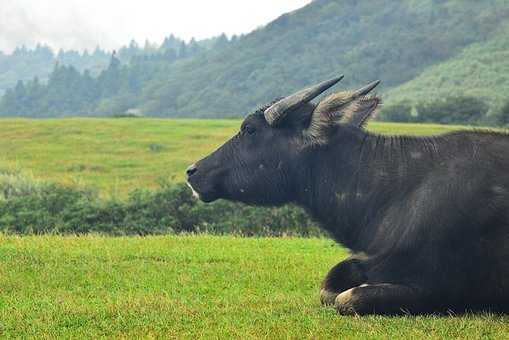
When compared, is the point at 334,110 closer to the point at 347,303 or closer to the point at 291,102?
the point at 291,102

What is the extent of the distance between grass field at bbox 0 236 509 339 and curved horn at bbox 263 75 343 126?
2.19 m

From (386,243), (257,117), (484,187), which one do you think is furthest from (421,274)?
(257,117)

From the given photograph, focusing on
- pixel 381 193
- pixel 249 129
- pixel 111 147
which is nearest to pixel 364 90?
pixel 381 193

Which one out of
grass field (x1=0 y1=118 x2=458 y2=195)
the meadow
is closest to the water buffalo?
the meadow

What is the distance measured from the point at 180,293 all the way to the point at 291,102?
2.90 meters

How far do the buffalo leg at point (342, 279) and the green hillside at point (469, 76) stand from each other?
119800mm

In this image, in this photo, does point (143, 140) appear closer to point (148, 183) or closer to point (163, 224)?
point (148, 183)

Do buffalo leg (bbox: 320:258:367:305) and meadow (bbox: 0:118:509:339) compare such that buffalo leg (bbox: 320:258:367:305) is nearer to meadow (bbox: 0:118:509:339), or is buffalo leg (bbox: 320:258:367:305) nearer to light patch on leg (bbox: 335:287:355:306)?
meadow (bbox: 0:118:509:339)

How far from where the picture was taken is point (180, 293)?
31.4 feet

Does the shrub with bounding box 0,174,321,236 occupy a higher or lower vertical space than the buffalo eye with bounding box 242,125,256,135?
lower

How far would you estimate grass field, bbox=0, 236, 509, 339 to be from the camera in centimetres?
705

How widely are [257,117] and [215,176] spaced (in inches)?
37.3

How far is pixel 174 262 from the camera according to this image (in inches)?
482

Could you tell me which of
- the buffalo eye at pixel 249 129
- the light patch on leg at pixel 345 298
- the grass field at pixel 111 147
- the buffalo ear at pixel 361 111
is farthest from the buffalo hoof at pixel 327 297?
the grass field at pixel 111 147
